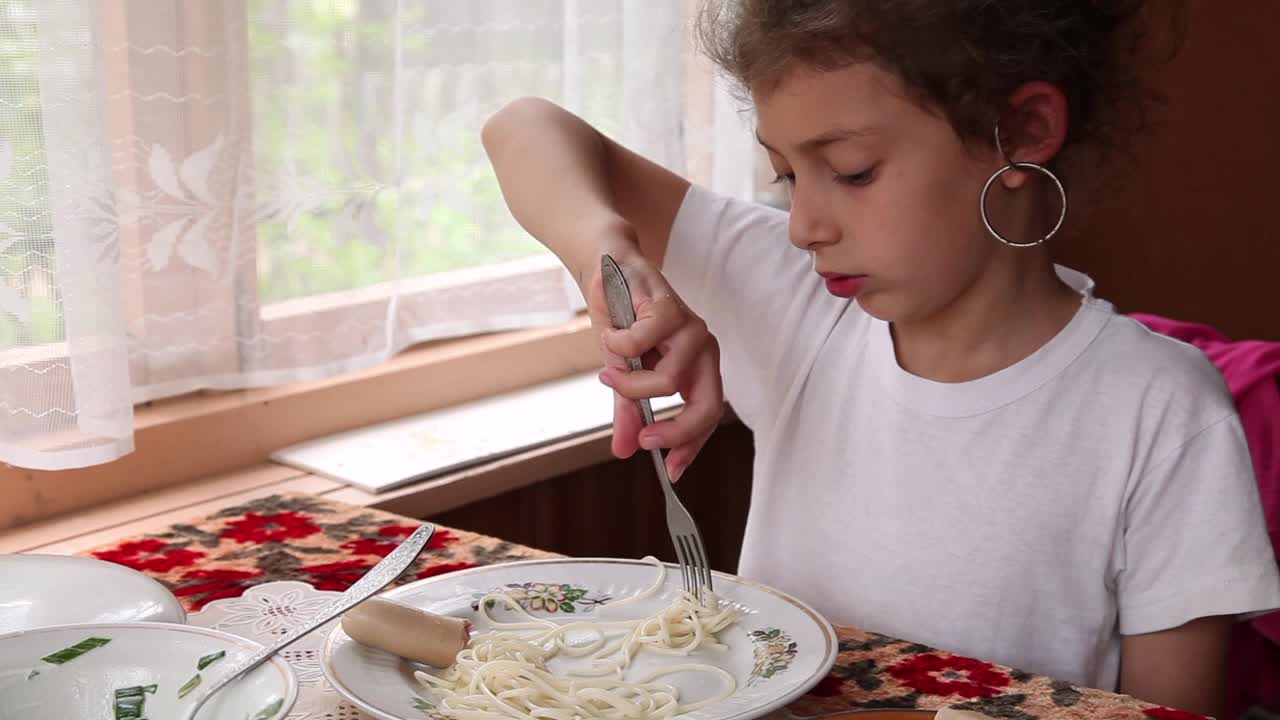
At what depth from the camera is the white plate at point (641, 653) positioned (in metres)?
0.76

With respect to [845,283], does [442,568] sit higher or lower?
lower

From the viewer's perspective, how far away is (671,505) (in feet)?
2.95

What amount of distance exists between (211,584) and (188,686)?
1.05 feet

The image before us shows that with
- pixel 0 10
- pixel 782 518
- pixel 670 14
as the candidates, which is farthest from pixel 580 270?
pixel 670 14

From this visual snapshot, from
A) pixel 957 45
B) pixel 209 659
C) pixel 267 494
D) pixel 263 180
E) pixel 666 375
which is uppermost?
pixel 957 45

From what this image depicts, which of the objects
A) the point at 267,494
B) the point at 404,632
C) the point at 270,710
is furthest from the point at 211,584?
the point at 267,494

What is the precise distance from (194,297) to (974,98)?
0.86 meters

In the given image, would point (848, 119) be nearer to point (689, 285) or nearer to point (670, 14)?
point (689, 285)

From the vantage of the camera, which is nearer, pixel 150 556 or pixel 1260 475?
pixel 150 556

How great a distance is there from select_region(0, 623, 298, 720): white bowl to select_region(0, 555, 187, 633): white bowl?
0.12 meters

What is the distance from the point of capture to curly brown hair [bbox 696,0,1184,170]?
1010mm

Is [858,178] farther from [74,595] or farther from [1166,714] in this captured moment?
[74,595]

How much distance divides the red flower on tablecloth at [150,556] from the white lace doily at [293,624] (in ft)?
0.32

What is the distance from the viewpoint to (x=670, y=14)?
1932mm
